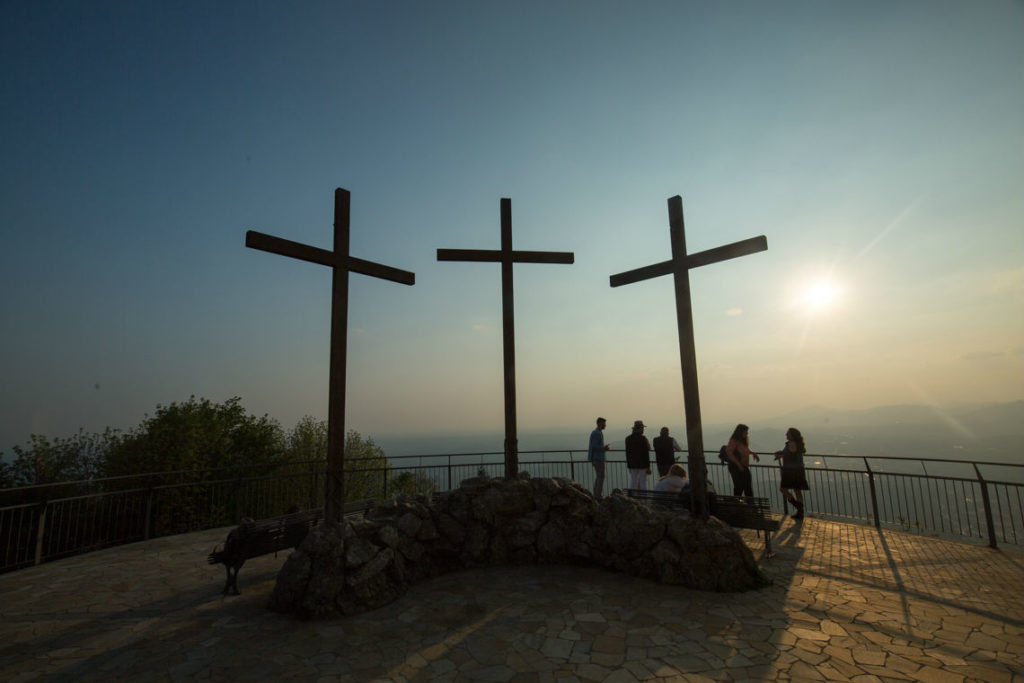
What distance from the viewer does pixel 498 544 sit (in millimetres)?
6434

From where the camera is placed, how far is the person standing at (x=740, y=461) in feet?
28.7

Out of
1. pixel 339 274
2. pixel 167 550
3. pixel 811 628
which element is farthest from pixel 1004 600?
pixel 167 550

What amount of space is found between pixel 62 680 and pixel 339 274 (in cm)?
481

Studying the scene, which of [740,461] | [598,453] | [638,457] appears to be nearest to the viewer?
[740,461]

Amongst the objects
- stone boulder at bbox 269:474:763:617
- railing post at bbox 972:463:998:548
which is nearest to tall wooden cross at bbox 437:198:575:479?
stone boulder at bbox 269:474:763:617

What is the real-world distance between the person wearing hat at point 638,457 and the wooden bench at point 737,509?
7.29 ft

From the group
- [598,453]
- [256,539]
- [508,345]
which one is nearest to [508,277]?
[508,345]

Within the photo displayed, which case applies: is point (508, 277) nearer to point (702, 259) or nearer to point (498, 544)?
point (702, 259)

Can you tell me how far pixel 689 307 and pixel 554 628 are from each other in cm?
461

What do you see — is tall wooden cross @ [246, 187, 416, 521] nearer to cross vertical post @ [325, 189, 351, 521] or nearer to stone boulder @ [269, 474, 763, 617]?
cross vertical post @ [325, 189, 351, 521]

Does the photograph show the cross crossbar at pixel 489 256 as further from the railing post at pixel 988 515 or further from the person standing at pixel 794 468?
the railing post at pixel 988 515

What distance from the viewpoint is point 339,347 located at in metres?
6.29

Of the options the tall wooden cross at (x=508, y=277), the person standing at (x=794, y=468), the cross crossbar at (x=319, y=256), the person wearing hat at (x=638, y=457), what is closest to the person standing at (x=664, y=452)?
the person wearing hat at (x=638, y=457)

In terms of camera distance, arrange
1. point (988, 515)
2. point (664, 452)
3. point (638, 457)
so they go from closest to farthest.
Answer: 1. point (988, 515)
2. point (638, 457)
3. point (664, 452)
